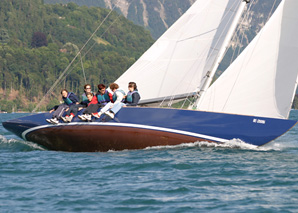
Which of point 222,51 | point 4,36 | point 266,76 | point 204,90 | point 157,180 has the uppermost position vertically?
point 4,36

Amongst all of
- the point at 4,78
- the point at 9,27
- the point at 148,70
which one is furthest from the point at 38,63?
the point at 148,70

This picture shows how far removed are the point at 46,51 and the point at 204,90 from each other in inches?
5136

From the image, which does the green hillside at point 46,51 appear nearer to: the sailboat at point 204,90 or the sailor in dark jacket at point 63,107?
the sailor in dark jacket at point 63,107

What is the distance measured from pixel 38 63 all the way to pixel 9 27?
37.4 m

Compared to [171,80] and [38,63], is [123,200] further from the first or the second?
[38,63]

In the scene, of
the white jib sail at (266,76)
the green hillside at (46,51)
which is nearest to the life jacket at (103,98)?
the white jib sail at (266,76)

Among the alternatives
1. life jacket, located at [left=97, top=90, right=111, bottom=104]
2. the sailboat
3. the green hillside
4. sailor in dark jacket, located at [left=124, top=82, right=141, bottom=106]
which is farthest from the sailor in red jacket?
the green hillside

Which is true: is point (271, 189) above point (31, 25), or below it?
below

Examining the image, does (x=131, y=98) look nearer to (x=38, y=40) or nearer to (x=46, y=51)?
(x=46, y=51)

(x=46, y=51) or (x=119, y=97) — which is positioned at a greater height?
(x=46, y=51)

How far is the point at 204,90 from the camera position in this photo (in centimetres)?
1512

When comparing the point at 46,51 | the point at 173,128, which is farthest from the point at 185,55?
the point at 46,51

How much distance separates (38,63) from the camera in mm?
135625

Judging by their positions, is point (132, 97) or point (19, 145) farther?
point (19, 145)
